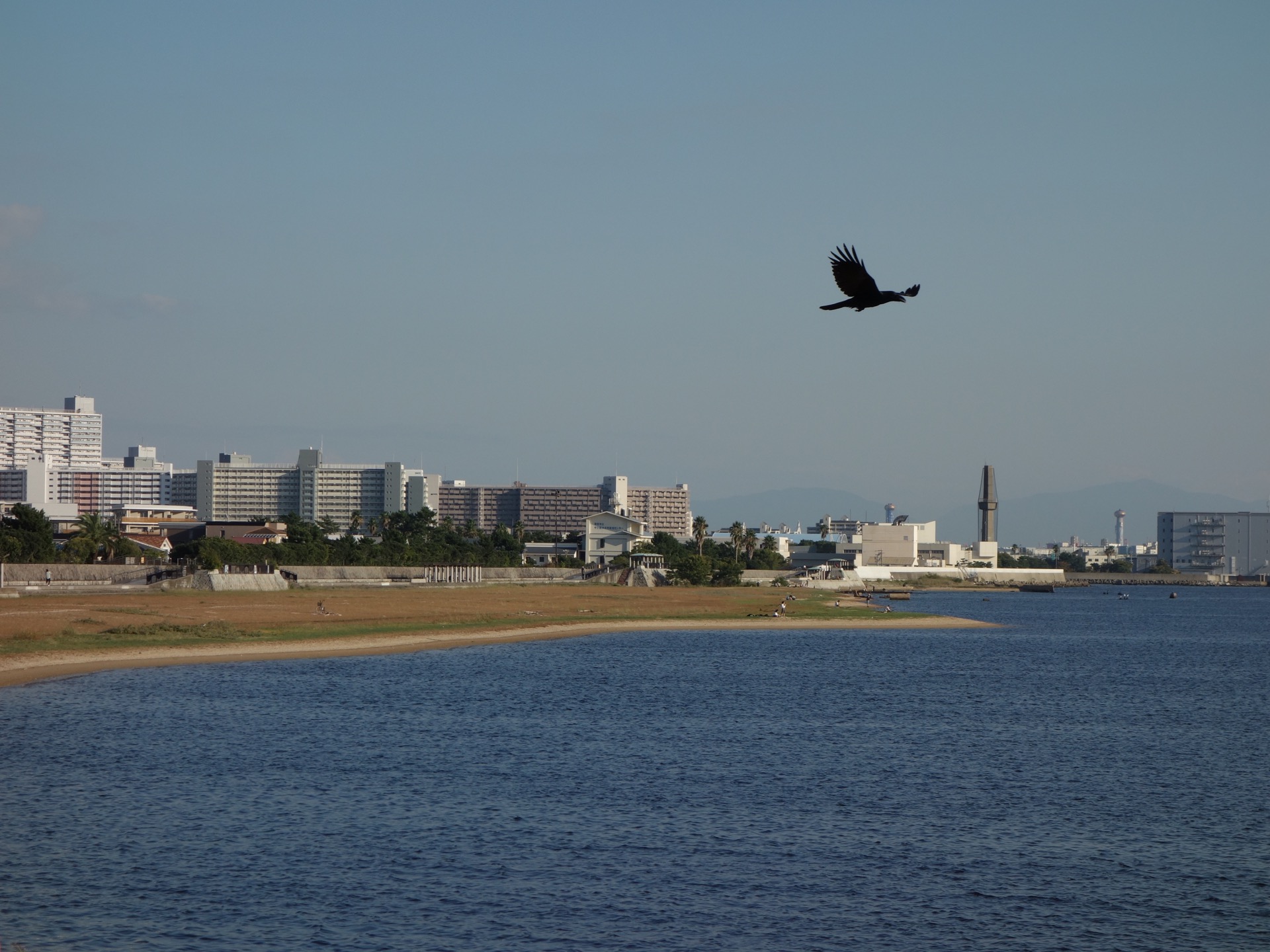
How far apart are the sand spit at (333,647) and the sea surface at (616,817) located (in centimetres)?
230

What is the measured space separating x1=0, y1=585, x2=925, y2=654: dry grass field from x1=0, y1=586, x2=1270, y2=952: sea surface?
10191 millimetres

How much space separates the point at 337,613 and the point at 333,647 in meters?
20.5

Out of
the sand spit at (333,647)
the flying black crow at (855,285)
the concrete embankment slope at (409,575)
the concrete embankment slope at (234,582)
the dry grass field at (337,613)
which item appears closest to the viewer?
the flying black crow at (855,285)

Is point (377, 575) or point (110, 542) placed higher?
point (110, 542)

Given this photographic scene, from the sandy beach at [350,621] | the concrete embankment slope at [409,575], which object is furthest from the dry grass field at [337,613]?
the concrete embankment slope at [409,575]

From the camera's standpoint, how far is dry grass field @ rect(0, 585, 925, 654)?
69.8m

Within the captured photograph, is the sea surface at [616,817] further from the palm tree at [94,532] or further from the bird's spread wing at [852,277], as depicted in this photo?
the palm tree at [94,532]

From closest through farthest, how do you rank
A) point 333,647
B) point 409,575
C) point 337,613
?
point 333,647 → point 337,613 → point 409,575

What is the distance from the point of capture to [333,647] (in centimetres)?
7344

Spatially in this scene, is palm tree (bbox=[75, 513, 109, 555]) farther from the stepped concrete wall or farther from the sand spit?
the sand spit

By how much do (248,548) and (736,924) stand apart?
121834mm

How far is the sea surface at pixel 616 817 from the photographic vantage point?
24312mm

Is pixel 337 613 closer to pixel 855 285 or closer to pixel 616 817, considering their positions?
pixel 616 817

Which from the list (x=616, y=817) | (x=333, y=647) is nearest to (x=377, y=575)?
(x=333, y=647)
